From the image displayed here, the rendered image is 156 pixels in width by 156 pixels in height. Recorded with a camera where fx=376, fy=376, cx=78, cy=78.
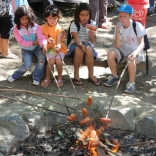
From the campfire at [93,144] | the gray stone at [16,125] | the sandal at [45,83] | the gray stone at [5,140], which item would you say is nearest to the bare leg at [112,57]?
the sandal at [45,83]

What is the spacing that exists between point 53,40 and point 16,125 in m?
1.74

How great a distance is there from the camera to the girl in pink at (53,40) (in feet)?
16.7

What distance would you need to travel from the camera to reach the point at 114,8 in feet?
31.7

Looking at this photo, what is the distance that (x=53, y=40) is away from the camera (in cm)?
515

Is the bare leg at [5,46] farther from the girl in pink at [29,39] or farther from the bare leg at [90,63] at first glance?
the bare leg at [90,63]

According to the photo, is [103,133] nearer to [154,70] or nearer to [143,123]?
[143,123]

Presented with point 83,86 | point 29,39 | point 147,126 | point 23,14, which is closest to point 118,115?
point 147,126

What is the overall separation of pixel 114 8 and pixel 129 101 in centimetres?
564

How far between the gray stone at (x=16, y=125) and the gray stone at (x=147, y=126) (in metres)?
1.21

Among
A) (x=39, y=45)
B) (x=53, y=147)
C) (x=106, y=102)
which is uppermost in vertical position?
(x=39, y=45)

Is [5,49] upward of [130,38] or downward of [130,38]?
downward

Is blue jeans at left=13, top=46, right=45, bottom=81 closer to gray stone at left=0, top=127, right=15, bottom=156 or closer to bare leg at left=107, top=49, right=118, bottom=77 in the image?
bare leg at left=107, top=49, right=118, bottom=77

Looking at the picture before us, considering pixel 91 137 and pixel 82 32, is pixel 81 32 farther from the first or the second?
pixel 91 137

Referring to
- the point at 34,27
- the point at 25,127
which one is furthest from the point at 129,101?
the point at 34,27
